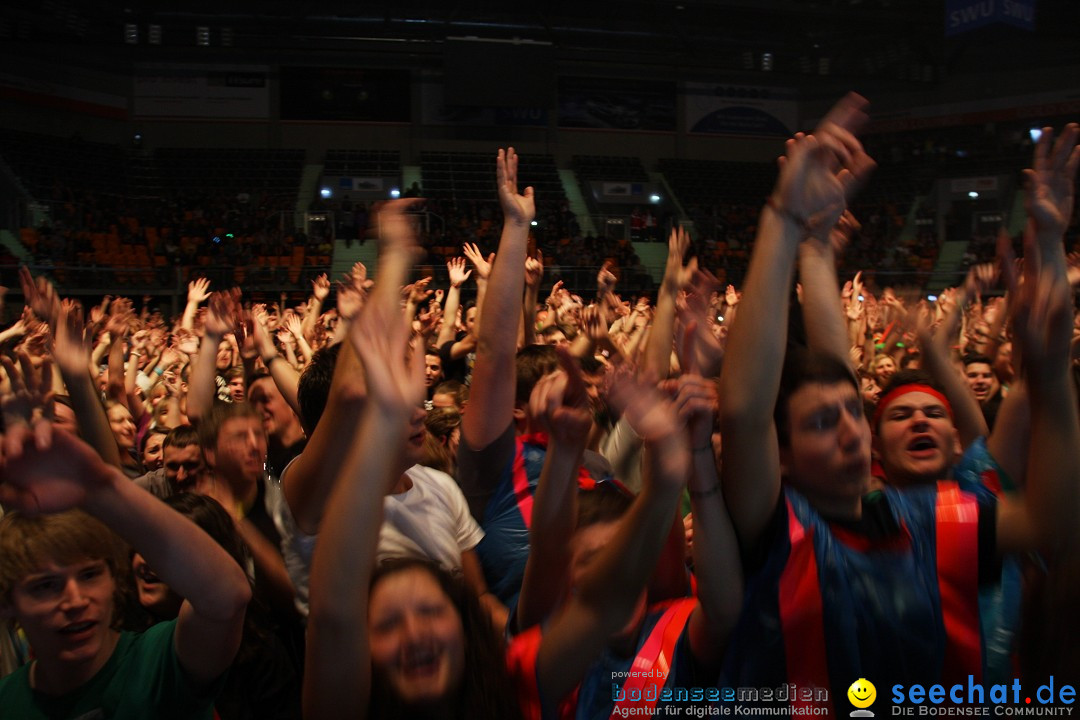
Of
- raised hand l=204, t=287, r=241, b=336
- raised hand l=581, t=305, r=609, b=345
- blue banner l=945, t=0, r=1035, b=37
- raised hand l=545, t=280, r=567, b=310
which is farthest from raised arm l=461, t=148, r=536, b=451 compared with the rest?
blue banner l=945, t=0, r=1035, b=37

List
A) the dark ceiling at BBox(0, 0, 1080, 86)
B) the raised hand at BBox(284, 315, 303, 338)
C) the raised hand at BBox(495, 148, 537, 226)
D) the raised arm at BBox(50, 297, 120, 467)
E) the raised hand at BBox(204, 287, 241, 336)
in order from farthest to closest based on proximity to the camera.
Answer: the dark ceiling at BBox(0, 0, 1080, 86), the raised hand at BBox(284, 315, 303, 338), the raised hand at BBox(204, 287, 241, 336), the raised hand at BBox(495, 148, 537, 226), the raised arm at BBox(50, 297, 120, 467)

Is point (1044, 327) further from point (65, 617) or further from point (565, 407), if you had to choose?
point (65, 617)

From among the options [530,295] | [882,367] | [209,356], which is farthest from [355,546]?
[882,367]

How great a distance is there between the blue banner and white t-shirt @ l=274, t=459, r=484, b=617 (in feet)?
71.0

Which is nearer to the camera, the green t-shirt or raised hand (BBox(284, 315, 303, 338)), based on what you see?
the green t-shirt

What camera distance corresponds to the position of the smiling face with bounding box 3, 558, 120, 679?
5.24 ft

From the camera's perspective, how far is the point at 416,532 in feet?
7.12

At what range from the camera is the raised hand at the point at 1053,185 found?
191 centimetres

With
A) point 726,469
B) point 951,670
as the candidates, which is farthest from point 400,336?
point 951,670

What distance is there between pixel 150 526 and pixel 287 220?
2061 cm

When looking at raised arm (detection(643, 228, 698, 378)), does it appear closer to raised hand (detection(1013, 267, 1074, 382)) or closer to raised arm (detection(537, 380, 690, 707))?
raised hand (detection(1013, 267, 1074, 382))

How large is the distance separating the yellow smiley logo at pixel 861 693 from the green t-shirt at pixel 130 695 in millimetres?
1083

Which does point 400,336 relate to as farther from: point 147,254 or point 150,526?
point 147,254

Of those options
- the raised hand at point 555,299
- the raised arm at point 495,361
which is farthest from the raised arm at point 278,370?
the raised hand at point 555,299
